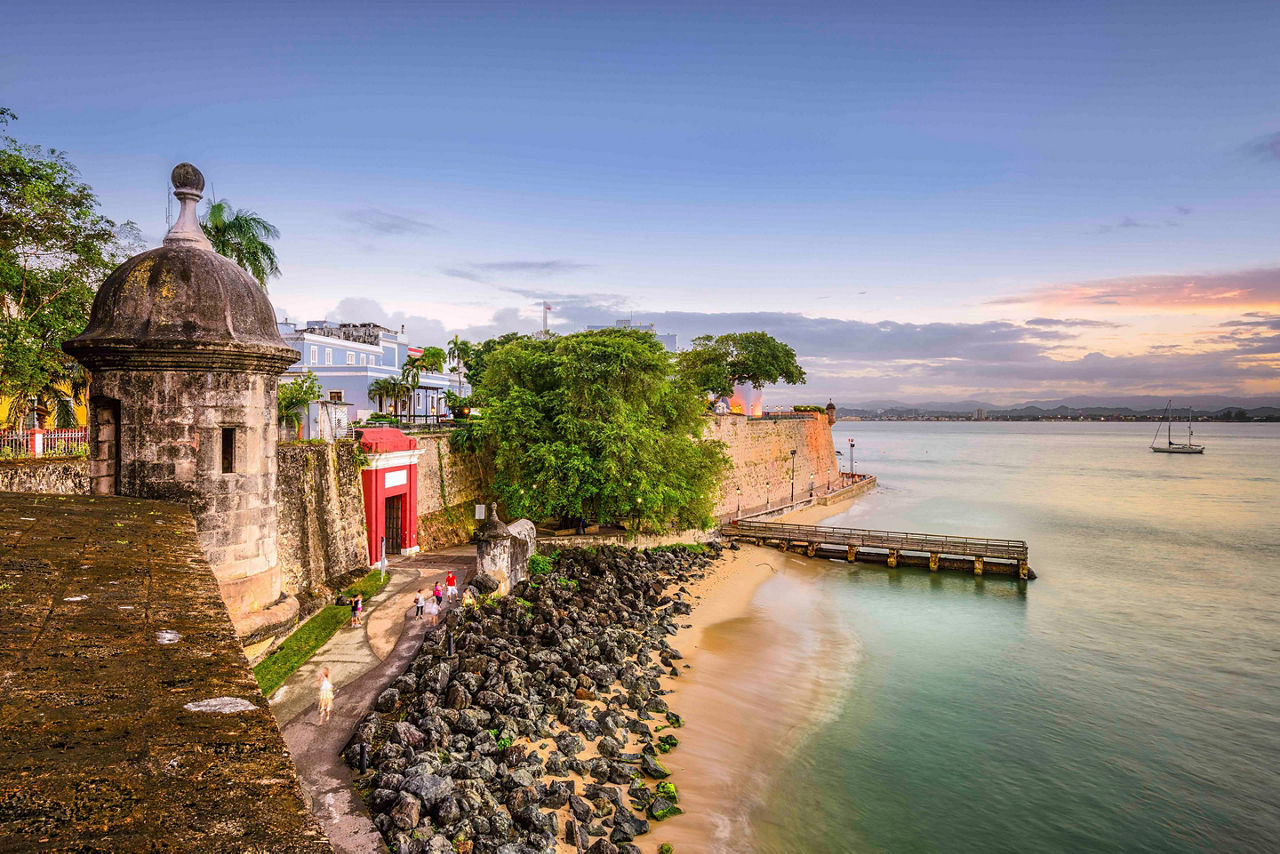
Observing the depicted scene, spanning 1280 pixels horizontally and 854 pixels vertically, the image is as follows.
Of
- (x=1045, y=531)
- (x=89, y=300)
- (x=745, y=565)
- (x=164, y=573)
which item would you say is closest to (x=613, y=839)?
(x=164, y=573)

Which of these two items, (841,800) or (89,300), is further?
(89,300)

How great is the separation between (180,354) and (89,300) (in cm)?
1351

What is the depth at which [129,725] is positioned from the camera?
3.11 meters

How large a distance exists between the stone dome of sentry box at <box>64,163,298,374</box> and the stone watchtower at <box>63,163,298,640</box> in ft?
0.05

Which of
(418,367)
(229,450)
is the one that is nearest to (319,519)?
(229,450)

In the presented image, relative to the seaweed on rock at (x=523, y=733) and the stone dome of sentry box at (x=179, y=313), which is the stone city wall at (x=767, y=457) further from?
the stone dome of sentry box at (x=179, y=313)

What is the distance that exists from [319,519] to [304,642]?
16.4 feet

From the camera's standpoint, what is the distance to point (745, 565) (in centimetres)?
3625

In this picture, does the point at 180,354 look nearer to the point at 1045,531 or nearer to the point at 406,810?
the point at 406,810

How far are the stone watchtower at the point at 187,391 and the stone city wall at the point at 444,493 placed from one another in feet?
62.2

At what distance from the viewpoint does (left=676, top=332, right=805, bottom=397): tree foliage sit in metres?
67.3

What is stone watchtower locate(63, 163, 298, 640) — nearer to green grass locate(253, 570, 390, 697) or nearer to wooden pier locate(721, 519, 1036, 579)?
green grass locate(253, 570, 390, 697)

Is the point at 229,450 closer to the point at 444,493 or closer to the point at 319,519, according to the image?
the point at 319,519

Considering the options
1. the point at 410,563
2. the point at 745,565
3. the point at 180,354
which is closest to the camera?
the point at 180,354
